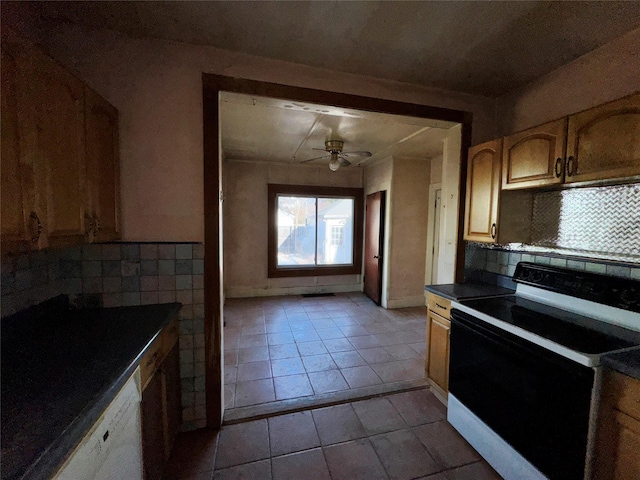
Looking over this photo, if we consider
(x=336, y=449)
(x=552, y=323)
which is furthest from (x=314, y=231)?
(x=552, y=323)

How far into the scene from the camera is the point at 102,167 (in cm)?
141

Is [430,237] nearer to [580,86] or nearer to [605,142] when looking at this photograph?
[580,86]

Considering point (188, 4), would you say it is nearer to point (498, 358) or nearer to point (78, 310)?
point (78, 310)

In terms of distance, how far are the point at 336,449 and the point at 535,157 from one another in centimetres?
224

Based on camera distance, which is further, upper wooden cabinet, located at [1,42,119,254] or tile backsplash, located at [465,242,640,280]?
tile backsplash, located at [465,242,640,280]

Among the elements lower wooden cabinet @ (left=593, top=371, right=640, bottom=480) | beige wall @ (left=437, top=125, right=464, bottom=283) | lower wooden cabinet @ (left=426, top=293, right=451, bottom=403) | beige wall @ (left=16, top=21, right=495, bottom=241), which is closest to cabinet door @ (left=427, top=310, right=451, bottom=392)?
lower wooden cabinet @ (left=426, top=293, right=451, bottom=403)

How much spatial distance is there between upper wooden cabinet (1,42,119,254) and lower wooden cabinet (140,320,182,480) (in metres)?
0.66

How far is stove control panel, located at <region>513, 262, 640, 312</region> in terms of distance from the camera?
1.36 m

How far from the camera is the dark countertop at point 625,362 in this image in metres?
1.01

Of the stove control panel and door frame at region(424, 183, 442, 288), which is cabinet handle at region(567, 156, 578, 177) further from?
door frame at region(424, 183, 442, 288)

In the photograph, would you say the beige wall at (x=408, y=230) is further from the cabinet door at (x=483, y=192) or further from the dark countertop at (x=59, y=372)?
the dark countertop at (x=59, y=372)

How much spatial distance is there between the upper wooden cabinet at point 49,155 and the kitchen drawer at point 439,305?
2.23 m

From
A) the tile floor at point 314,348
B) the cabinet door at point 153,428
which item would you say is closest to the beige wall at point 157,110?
the cabinet door at point 153,428

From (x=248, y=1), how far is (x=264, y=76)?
0.47 m
